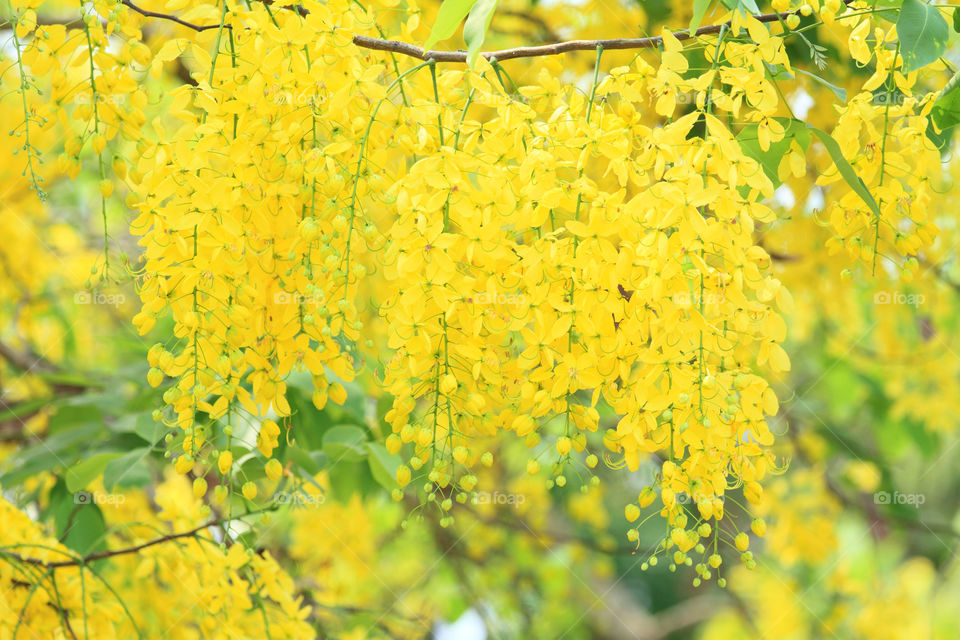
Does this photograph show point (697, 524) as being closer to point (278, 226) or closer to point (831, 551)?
point (278, 226)

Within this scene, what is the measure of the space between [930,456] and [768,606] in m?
1.16

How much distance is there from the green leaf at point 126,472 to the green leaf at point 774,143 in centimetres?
114

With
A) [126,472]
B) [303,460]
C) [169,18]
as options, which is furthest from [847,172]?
[126,472]

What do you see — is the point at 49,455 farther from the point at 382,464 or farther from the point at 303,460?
the point at 382,464

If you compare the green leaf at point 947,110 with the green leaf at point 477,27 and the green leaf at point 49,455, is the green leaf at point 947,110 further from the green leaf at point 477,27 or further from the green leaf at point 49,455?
the green leaf at point 49,455

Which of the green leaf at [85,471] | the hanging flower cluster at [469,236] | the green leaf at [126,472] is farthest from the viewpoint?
the green leaf at [85,471]

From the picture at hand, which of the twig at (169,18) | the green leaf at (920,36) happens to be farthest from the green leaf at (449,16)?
the green leaf at (920,36)

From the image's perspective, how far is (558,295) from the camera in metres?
1.03

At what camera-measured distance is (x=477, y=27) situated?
106 centimetres

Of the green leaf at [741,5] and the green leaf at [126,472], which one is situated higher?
the green leaf at [741,5]

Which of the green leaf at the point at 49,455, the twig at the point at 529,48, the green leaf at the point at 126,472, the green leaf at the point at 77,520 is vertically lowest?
the green leaf at the point at 77,520

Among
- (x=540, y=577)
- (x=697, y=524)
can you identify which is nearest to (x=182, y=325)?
(x=697, y=524)

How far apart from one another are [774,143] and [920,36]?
0.23 meters

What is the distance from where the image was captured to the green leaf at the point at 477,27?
104 centimetres
